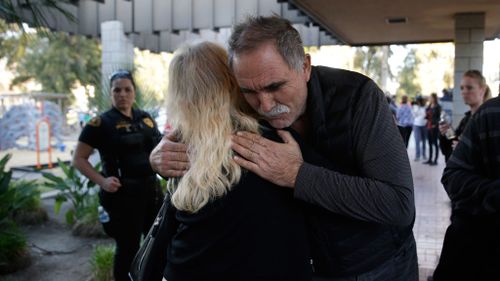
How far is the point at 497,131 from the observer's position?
195 centimetres

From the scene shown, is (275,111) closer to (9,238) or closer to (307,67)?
(307,67)

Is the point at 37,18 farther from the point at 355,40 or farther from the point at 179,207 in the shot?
the point at 355,40

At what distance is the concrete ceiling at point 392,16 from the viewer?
294 inches

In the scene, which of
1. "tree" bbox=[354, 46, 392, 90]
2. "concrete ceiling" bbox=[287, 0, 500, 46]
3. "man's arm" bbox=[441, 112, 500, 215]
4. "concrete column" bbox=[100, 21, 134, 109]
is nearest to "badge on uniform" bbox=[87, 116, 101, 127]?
"man's arm" bbox=[441, 112, 500, 215]

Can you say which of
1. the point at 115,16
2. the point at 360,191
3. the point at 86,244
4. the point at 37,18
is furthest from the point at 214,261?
the point at 115,16

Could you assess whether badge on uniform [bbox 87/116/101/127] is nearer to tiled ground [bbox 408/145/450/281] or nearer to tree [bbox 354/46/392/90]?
tiled ground [bbox 408/145/450/281]

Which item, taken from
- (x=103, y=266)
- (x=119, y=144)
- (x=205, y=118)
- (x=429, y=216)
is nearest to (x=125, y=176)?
(x=119, y=144)

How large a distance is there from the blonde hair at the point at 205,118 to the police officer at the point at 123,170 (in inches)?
90.0

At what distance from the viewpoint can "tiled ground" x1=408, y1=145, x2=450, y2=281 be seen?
5.09 meters

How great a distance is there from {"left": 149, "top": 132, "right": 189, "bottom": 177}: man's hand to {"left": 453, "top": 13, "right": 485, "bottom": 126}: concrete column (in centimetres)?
798

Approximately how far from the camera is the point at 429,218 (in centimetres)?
706

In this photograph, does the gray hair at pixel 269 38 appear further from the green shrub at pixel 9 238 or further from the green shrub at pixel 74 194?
the green shrub at pixel 74 194

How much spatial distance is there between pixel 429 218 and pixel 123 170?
15.8 feet

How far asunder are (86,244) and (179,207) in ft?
17.5
